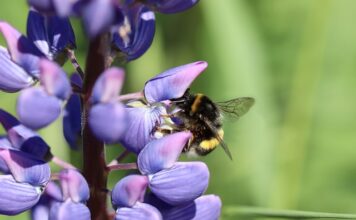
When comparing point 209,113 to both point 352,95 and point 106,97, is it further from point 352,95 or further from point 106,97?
point 352,95

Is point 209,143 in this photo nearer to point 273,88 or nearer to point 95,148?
point 95,148

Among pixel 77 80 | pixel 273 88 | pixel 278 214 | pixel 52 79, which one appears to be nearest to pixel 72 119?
pixel 77 80

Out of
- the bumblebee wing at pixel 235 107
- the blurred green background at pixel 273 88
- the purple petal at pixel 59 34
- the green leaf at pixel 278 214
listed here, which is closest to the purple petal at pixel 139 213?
the green leaf at pixel 278 214

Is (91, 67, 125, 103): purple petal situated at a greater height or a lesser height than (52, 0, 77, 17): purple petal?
lesser

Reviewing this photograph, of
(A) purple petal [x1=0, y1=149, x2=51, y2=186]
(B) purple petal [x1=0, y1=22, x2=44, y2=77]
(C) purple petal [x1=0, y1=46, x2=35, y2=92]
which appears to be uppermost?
(B) purple petal [x1=0, y1=22, x2=44, y2=77]

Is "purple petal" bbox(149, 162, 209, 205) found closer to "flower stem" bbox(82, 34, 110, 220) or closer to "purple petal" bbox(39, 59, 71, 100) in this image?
"flower stem" bbox(82, 34, 110, 220)

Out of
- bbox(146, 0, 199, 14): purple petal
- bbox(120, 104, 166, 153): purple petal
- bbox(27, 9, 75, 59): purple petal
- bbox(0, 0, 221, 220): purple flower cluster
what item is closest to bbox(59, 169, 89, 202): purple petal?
bbox(0, 0, 221, 220): purple flower cluster

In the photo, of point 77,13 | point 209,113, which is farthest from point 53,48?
point 209,113

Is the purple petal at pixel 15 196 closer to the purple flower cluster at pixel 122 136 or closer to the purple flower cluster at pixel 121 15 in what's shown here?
the purple flower cluster at pixel 122 136

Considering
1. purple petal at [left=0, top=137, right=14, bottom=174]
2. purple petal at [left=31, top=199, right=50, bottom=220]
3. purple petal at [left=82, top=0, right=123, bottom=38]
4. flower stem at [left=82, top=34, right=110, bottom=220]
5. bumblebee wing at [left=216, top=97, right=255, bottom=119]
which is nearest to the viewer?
purple petal at [left=82, top=0, right=123, bottom=38]
